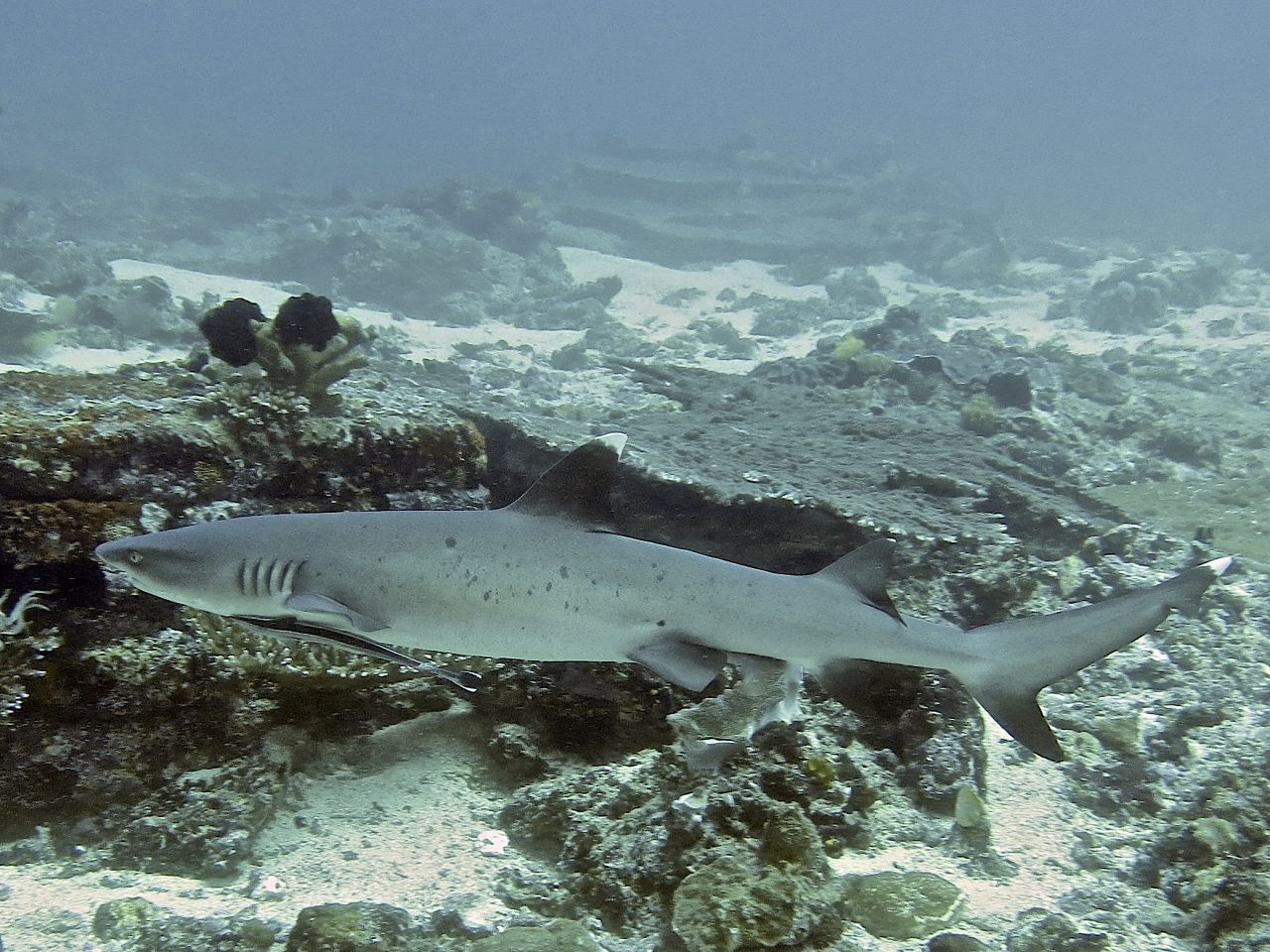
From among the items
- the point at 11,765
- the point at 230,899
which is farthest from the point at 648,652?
the point at 11,765

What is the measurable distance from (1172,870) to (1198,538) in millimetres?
4870

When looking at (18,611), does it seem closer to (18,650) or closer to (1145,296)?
(18,650)

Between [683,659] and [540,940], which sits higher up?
[683,659]

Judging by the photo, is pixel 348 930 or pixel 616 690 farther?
pixel 616 690

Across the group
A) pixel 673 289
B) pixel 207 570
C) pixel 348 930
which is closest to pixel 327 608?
pixel 207 570

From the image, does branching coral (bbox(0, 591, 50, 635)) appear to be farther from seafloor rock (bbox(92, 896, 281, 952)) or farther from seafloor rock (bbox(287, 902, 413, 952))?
seafloor rock (bbox(287, 902, 413, 952))

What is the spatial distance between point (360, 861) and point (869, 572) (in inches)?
88.4

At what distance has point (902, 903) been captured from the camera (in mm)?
2982

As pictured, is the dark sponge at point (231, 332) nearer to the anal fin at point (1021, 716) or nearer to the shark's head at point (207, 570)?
the shark's head at point (207, 570)

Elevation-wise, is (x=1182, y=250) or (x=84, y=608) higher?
(x=1182, y=250)

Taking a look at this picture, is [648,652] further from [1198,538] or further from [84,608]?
[1198,538]

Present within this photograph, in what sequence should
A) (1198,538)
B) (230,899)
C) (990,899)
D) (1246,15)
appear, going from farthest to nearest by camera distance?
(1246,15)
(1198,538)
(990,899)
(230,899)

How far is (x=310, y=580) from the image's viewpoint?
8.14ft

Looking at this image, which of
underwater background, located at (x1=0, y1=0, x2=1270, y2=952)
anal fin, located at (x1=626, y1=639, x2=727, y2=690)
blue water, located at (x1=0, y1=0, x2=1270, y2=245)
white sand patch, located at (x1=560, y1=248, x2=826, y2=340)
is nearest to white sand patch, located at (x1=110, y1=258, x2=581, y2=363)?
underwater background, located at (x1=0, y1=0, x2=1270, y2=952)
